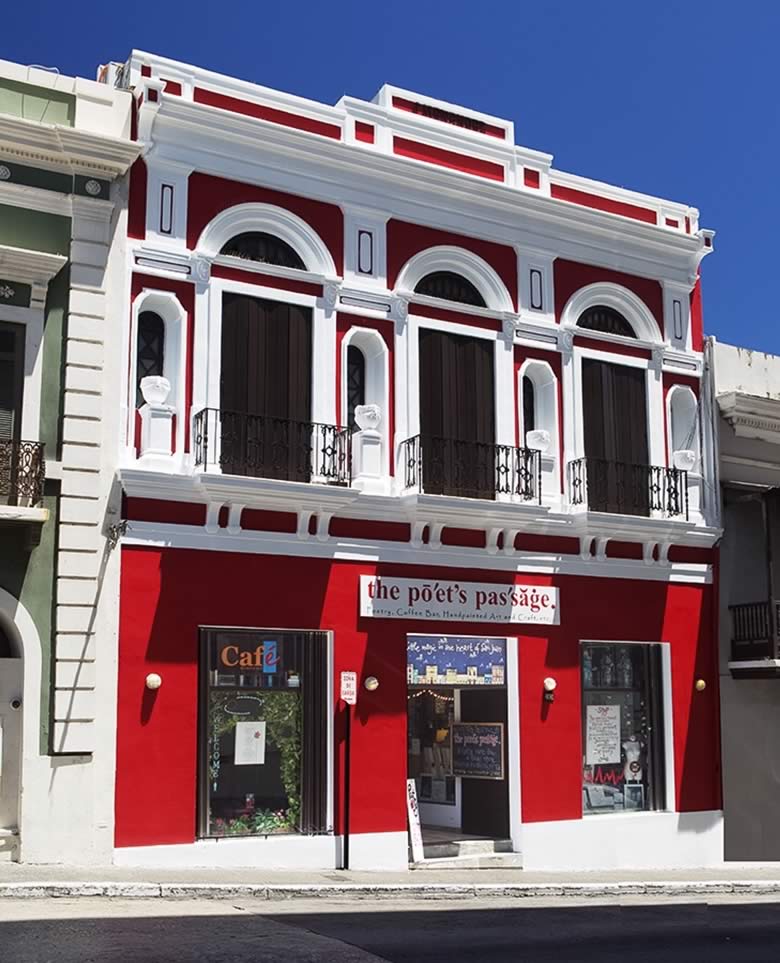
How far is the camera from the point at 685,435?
857 inches

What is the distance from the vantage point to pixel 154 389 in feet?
55.1

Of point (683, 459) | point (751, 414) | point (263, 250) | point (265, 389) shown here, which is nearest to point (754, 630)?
point (683, 459)

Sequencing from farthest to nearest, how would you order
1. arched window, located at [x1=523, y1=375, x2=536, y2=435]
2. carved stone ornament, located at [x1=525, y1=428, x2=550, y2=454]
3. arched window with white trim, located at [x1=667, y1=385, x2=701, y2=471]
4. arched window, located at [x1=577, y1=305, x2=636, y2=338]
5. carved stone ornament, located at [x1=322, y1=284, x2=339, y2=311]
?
arched window with white trim, located at [x1=667, y1=385, x2=701, y2=471] → arched window, located at [x1=577, y1=305, x2=636, y2=338] → arched window, located at [x1=523, y1=375, x2=536, y2=435] → carved stone ornament, located at [x1=525, y1=428, x2=550, y2=454] → carved stone ornament, located at [x1=322, y1=284, x2=339, y2=311]

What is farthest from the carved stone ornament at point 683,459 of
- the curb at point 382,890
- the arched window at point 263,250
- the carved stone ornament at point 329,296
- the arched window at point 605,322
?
the arched window at point 263,250

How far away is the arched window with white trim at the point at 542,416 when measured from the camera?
1992 cm

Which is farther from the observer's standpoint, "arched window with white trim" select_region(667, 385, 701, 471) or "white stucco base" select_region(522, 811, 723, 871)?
"arched window with white trim" select_region(667, 385, 701, 471)

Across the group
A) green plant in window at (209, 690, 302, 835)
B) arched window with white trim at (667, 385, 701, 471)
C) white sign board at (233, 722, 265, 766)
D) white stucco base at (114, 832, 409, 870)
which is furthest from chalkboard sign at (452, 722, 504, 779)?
arched window with white trim at (667, 385, 701, 471)

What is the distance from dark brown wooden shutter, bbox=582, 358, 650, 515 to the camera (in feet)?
67.2

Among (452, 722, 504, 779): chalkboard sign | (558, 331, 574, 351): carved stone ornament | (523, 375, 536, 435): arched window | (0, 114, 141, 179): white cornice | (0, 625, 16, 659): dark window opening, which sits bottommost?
(452, 722, 504, 779): chalkboard sign

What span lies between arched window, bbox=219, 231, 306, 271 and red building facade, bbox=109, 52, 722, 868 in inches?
1.4

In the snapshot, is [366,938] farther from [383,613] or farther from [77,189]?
[77,189]

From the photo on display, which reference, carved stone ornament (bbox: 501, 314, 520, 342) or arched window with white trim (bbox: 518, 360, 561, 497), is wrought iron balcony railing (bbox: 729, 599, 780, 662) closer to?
arched window with white trim (bbox: 518, 360, 561, 497)

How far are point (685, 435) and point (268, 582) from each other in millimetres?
8241

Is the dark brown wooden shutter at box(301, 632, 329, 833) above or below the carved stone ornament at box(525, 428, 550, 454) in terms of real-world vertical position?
below
